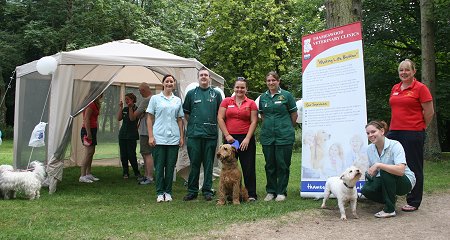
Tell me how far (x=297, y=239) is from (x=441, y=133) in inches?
594

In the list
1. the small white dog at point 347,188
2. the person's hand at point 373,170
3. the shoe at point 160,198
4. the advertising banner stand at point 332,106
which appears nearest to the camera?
the person's hand at point 373,170

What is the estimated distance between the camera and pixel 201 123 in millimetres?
5664

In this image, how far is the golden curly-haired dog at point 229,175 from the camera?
5.36 metres

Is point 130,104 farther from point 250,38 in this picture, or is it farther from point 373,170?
point 250,38

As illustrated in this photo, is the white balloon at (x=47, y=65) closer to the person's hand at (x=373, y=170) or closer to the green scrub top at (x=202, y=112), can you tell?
the green scrub top at (x=202, y=112)

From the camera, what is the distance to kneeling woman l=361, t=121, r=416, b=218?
452 centimetres

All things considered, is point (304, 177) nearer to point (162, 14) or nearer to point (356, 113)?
point (356, 113)

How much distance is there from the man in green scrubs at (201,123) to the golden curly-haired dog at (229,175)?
35 cm

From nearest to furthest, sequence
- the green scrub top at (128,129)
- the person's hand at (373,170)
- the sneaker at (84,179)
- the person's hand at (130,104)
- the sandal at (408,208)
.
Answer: the person's hand at (373,170) < the sandal at (408,208) < the sneaker at (84,179) < the person's hand at (130,104) < the green scrub top at (128,129)

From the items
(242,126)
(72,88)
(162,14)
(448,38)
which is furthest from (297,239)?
(162,14)

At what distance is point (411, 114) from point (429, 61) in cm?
748

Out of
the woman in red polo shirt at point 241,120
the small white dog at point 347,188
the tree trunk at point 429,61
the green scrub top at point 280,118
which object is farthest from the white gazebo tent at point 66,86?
the tree trunk at point 429,61

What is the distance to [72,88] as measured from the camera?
6523 millimetres

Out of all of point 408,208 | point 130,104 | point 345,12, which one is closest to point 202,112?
point 345,12
